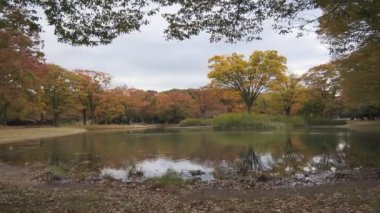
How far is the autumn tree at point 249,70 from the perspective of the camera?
55844mm

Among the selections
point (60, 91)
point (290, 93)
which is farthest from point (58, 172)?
point (290, 93)

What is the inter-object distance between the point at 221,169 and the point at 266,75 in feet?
142

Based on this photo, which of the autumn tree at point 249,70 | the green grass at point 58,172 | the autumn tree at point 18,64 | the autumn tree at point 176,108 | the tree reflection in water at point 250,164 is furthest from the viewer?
the autumn tree at point 176,108

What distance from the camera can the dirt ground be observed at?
7.89 metres

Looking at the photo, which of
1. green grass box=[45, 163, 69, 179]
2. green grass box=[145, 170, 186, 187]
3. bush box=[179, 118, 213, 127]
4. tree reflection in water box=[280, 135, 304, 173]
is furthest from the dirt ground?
bush box=[179, 118, 213, 127]

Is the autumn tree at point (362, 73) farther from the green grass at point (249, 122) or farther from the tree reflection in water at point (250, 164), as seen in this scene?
the green grass at point (249, 122)

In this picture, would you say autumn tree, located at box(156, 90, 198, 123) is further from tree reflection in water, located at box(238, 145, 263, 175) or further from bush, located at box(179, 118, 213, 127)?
tree reflection in water, located at box(238, 145, 263, 175)

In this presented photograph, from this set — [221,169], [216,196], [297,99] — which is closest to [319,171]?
[221,169]

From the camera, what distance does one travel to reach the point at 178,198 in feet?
31.7

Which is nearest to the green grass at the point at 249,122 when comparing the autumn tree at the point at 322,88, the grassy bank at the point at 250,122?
the grassy bank at the point at 250,122

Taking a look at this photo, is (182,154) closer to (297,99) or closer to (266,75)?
(266,75)

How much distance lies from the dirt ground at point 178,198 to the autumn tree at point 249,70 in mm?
44957

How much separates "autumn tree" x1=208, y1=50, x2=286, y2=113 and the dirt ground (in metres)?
45.0

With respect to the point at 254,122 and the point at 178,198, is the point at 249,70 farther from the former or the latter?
the point at 178,198
